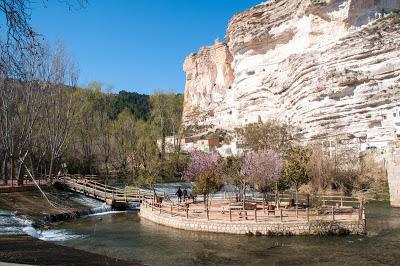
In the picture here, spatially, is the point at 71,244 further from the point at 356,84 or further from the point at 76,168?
the point at 356,84

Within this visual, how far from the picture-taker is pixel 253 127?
52281mm

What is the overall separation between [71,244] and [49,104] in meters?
20.3

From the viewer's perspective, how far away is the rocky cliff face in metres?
52.7

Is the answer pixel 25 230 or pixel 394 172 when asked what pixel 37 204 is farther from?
pixel 394 172

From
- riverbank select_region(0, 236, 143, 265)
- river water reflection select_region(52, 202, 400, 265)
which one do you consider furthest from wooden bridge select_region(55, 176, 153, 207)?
riverbank select_region(0, 236, 143, 265)

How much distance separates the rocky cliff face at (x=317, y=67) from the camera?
52.7 meters

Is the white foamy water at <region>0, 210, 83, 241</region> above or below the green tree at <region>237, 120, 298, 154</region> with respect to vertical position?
below

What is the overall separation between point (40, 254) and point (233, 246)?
316 inches

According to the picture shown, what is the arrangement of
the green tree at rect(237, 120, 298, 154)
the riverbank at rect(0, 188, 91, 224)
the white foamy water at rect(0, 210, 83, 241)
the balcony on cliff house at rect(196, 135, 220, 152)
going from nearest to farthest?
the white foamy water at rect(0, 210, 83, 241)
the riverbank at rect(0, 188, 91, 224)
the green tree at rect(237, 120, 298, 154)
the balcony on cliff house at rect(196, 135, 220, 152)

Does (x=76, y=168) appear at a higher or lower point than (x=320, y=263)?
higher

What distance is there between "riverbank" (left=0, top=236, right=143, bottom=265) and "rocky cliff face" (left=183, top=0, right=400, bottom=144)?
3877 cm

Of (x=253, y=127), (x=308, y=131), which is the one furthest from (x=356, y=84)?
(x=253, y=127)

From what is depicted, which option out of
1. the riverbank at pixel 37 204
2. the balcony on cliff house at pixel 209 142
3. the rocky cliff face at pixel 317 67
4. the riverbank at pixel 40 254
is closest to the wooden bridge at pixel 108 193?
the riverbank at pixel 37 204

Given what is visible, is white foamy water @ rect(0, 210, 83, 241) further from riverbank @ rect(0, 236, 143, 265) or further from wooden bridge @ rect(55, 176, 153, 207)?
wooden bridge @ rect(55, 176, 153, 207)
